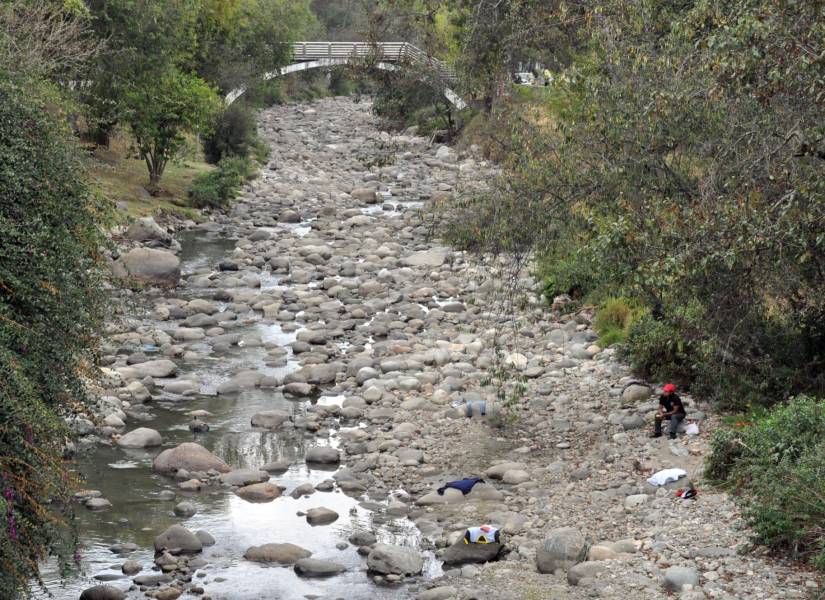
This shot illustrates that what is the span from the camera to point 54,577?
9672 millimetres

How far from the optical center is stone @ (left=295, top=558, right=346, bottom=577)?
9.96 metres

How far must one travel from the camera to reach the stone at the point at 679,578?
8570mm

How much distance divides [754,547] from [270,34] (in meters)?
46.1

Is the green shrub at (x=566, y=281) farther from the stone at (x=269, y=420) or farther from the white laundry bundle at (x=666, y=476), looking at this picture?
the white laundry bundle at (x=666, y=476)

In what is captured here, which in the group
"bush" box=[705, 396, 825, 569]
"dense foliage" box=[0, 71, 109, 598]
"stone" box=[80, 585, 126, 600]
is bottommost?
"stone" box=[80, 585, 126, 600]

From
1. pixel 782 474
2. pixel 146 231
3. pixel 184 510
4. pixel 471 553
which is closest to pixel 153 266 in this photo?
pixel 146 231

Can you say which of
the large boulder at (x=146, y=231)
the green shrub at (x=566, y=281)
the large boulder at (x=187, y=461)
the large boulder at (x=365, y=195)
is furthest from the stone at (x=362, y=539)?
the large boulder at (x=365, y=195)

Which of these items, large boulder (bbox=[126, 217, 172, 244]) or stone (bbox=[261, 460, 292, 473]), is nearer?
stone (bbox=[261, 460, 292, 473])

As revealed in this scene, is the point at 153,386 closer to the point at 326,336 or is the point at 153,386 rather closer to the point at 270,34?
the point at 326,336

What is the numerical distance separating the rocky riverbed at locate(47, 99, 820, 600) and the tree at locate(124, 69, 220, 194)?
4920mm

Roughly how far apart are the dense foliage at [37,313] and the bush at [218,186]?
21.0 metres

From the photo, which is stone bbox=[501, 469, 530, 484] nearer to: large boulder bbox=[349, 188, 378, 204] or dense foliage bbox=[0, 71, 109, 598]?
dense foliage bbox=[0, 71, 109, 598]

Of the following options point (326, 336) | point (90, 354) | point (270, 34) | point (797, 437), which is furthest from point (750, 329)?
point (270, 34)

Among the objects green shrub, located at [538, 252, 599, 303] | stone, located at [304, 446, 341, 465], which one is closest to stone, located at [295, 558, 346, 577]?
stone, located at [304, 446, 341, 465]
